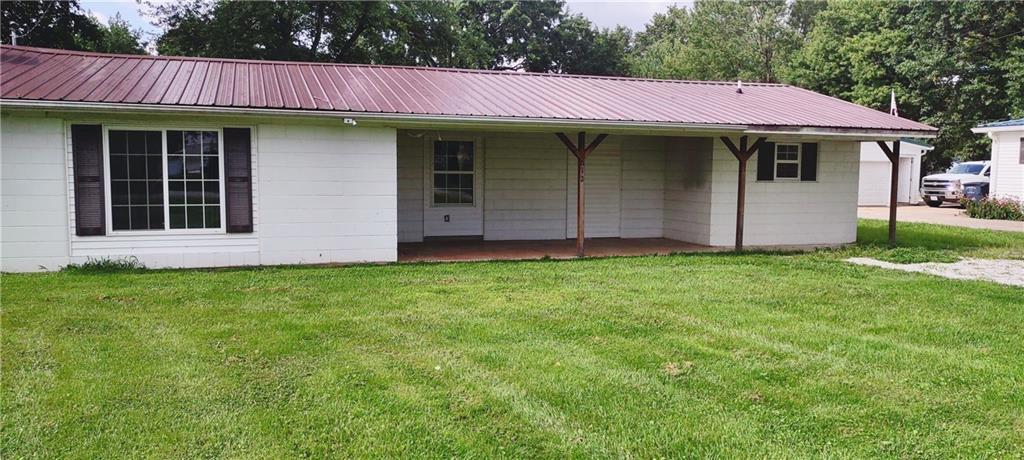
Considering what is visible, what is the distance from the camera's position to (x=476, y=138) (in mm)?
12367

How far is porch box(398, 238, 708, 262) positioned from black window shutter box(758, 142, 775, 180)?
164cm

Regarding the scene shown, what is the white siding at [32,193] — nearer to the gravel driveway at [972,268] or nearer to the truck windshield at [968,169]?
the gravel driveway at [972,268]

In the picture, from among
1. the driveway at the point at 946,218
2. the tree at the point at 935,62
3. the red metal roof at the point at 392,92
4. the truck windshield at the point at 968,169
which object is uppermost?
the tree at the point at 935,62

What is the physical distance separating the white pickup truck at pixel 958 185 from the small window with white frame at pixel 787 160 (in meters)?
13.6

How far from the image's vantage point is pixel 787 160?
12.2m

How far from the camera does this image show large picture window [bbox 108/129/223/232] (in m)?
8.45

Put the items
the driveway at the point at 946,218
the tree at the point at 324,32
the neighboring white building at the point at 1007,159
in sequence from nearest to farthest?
1. the driveway at the point at 946,218
2. the neighboring white building at the point at 1007,159
3. the tree at the point at 324,32

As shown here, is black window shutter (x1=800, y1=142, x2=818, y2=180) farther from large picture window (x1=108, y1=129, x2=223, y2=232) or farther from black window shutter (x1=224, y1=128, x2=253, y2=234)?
large picture window (x1=108, y1=129, x2=223, y2=232)

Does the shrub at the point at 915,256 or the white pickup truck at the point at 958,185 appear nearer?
the shrub at the point at 915,256

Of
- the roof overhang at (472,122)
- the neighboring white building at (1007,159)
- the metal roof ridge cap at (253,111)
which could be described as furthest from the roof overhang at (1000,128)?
the metal roof ridge cap at (253,111)

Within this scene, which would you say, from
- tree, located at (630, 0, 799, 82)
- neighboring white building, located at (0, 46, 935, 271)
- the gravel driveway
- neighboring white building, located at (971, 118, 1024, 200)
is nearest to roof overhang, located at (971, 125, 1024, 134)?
neighboring white building, located at (971, 118, 1024, 200)

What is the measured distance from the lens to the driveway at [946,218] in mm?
16886

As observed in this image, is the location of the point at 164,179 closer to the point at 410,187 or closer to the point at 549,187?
the point at 410,187

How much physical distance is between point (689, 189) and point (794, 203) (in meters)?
1.76
